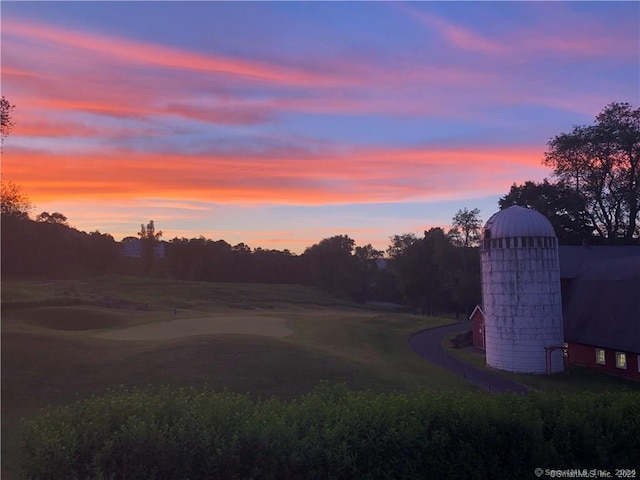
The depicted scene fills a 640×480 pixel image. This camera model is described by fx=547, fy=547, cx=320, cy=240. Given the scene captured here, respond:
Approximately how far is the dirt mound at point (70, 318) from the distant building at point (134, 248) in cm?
8007

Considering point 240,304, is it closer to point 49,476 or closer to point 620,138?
point 620,138

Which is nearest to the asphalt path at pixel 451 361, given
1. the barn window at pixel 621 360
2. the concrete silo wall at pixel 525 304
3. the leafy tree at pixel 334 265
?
the concrete silo wall at pixel 525 304

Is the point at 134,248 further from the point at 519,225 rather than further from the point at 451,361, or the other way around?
the point at 519,225

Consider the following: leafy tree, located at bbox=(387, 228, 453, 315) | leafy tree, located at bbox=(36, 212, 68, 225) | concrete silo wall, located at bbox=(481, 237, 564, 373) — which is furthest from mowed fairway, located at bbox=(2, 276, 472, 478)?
leafy tree, located at bbox=(36, 212, 68, 225)

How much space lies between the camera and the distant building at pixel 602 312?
3284 centimetres

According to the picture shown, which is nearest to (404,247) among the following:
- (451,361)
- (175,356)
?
(451,361)

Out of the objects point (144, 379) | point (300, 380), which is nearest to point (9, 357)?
point (144, 379)

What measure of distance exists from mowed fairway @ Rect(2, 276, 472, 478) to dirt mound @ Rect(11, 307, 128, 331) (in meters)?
0.08

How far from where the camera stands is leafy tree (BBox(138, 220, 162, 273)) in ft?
406

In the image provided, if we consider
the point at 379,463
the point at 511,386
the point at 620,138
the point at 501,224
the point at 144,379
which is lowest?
the point at 511,386

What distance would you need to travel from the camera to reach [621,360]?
3294 cm

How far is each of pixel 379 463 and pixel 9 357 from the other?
2209cm

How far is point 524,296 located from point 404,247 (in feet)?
185

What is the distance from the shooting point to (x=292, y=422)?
847 centimetres
